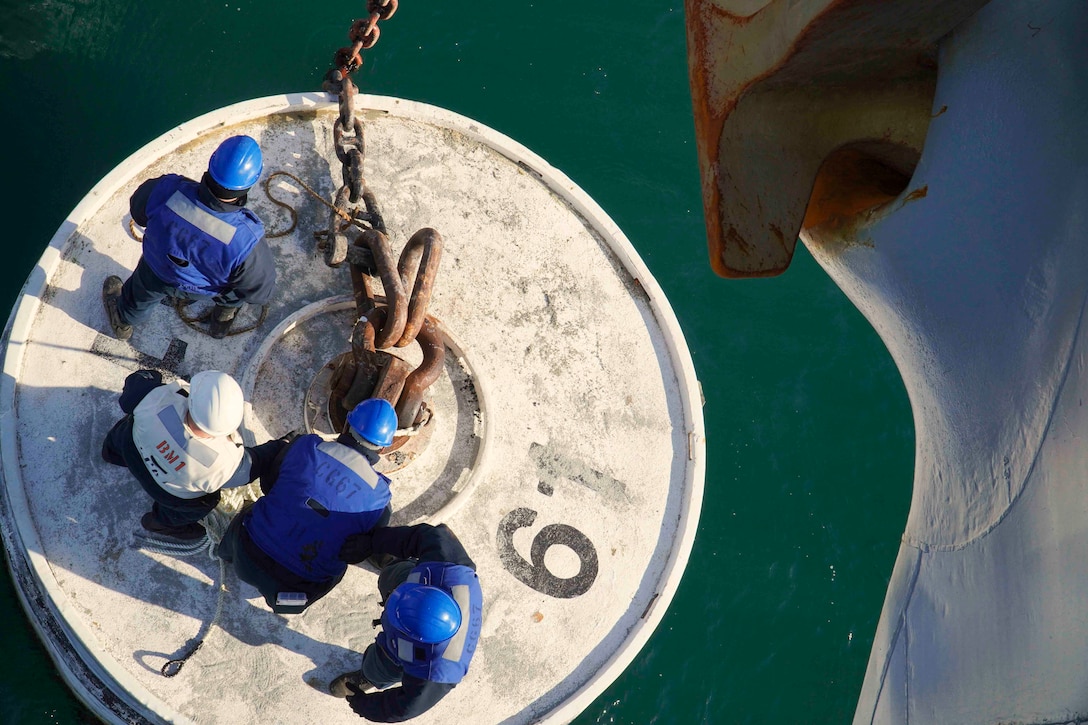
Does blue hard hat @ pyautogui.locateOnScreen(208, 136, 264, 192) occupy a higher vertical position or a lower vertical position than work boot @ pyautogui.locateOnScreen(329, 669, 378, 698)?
higher

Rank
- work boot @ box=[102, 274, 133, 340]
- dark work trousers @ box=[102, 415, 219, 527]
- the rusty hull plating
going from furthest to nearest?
work boot @ box=[102, 274, 133, 340] → dark work trousers @ box=[102, 415, 219, 527] → the rusty hull plating

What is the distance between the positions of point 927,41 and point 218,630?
471 centimetres

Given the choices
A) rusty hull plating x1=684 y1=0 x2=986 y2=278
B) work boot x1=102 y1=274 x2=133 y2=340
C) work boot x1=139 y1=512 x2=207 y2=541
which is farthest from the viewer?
work boot x1=102 y1=274 x2=133 y2=340

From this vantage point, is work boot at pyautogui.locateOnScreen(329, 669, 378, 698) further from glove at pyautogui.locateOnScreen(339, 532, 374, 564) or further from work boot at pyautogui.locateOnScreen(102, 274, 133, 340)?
work boot at pyautogui.locateOnScreen(102, 274, 133, 340)

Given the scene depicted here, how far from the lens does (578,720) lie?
663 cm

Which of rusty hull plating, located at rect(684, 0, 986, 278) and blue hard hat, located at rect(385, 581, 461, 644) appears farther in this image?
blue hard hat, located at rect(385, 581, 461, 644)

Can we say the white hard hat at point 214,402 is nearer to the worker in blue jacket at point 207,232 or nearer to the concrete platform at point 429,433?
the worker in blue jacket at point 207,232

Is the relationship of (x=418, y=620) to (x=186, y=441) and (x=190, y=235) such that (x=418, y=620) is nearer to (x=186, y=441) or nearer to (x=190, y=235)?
(x=186, y=441)

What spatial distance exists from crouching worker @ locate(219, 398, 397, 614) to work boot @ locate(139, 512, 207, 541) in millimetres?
467

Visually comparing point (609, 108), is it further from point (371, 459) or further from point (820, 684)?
point (820, 684)

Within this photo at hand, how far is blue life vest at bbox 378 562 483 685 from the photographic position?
175 inches

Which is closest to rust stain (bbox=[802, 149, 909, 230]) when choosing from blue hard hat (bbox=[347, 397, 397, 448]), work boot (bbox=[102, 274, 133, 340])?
blue hard hat (bbox=[347, 397, 397, 448])

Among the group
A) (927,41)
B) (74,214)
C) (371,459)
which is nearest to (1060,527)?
(927,41)

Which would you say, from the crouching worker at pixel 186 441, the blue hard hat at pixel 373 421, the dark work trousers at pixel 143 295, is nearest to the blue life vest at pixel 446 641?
the blue hard hat at pixel 373 421
